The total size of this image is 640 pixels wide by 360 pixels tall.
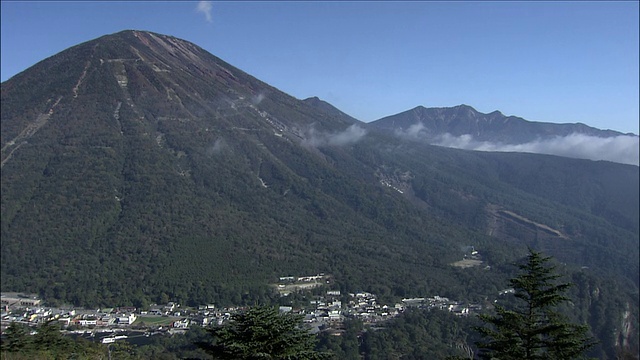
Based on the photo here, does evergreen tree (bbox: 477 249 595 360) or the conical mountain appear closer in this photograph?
evergreen tree (bbox: 477 249 595 360)

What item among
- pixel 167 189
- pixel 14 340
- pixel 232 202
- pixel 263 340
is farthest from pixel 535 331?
pixel 232 202

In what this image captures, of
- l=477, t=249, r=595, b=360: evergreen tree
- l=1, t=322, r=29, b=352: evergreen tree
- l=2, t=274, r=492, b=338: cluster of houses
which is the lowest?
l=2, t=274, r=492, b=338: cluster of houses

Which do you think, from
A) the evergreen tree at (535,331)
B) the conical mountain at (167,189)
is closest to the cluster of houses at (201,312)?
the conical mountain at (167,189)

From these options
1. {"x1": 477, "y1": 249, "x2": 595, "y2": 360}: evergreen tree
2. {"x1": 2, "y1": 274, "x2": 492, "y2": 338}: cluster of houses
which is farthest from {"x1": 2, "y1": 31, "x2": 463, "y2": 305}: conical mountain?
{"x1": 477, "y1": 249, "x2": 595, "y2": 360}: evergreen tree

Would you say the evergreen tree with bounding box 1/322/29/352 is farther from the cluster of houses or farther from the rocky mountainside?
A: the rocky mountainside

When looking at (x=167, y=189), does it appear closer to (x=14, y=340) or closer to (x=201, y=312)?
(x=201, y=312)
